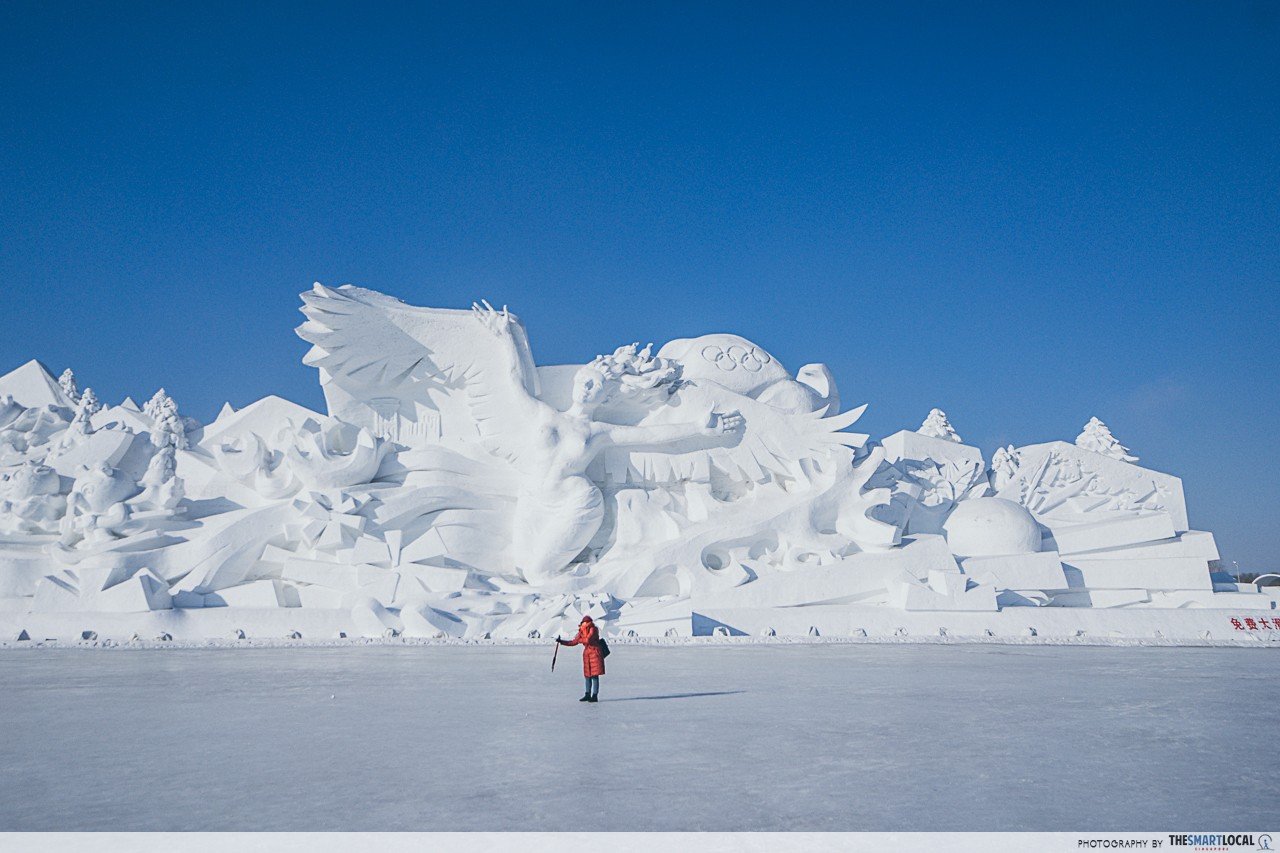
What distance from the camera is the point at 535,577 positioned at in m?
12.5

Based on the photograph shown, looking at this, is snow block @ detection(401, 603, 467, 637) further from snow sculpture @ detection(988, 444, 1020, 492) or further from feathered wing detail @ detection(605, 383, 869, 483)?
snow sculpture @ detection(988, 444, 1020, 492)

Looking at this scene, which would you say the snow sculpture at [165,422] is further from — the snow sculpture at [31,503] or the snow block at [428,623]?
the snow block at [428,623]

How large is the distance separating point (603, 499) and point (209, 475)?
586 cm

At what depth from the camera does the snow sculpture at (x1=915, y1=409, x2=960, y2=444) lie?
19.3 meters

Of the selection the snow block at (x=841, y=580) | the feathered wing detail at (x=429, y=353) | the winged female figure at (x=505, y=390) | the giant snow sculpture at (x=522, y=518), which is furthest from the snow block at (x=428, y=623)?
the feathered wing detail at (x=429, y=353)

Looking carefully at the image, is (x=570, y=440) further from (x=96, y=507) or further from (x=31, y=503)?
(x=31, y=503)

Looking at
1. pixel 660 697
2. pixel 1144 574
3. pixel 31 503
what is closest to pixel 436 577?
pixel 31 503

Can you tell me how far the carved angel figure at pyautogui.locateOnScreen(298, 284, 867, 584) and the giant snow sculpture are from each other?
4 centimetres

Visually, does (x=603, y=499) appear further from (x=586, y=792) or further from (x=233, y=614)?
(x=586, y=792)

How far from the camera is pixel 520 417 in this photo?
13492 mm

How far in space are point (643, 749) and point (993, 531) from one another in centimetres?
1040

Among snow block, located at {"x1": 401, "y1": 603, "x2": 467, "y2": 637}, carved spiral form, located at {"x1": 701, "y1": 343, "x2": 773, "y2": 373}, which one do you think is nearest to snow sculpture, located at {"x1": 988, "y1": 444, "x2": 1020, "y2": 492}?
carved spiral form, located at {"x1": 701, "y1": 343, "x2": 773, "y2": 373}

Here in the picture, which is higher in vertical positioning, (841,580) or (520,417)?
(520,417)
